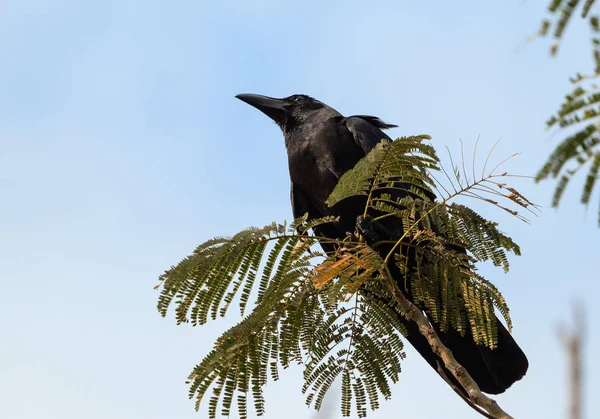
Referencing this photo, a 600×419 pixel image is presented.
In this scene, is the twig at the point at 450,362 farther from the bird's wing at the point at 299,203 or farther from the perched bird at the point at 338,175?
the bird's wing at the point at 299,203

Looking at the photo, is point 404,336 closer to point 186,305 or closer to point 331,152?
point 186,305

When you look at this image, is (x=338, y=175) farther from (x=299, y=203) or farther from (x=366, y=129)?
(x=299, y=203)

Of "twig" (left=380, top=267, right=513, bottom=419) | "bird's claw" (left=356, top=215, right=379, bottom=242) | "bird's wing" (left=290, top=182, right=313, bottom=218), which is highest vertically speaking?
"bird's wing" (left=290, top=182, right=313, bottom=218)

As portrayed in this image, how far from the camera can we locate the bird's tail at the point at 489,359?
5.16 metres

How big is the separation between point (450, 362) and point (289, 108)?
481 cm

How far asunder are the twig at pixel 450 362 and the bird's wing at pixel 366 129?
8.62 ft

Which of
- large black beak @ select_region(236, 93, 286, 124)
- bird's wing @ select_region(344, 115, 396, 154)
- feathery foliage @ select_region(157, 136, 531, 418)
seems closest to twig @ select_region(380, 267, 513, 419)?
feathery foliage @ select_region(157, 136, 531, 418)

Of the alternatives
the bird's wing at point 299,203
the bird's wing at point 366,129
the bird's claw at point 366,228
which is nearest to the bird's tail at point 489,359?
the bird's claw at point 366,228

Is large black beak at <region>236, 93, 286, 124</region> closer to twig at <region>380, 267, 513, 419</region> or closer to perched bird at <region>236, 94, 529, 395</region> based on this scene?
perched bird at <region>236, 94, 529, 395</region>

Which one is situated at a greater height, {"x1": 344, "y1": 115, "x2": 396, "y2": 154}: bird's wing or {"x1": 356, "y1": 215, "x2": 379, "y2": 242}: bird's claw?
{"x1": 344, "y1": 115, "x2": 396, "y2": 154}: bird's wing

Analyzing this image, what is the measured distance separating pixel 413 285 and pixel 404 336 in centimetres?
26

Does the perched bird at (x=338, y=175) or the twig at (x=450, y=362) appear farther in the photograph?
the perched bird at (x=338, y=175)

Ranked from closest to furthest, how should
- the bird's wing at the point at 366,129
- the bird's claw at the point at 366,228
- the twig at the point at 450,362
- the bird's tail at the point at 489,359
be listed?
the twig at the point at 450,362 < the bird's claw at the point at 366,228 < the bird's tail at the point at 489,359 < the bird's wing at the point at 366,129

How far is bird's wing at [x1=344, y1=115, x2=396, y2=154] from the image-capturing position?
255 inches
